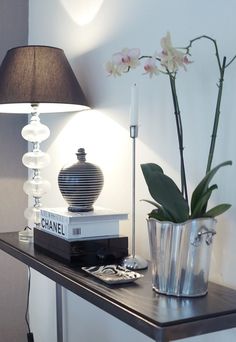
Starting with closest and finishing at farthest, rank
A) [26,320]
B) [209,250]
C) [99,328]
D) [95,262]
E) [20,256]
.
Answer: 1. [209,250]
2. [95,262]
3. [20,256]
4. [99,328]
5. [26,320]

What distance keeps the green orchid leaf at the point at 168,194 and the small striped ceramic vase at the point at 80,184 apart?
41 centimetres

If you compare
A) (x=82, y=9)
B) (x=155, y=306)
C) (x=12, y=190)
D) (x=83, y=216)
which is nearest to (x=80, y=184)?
(x=83, y=216)

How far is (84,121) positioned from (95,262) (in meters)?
0.63

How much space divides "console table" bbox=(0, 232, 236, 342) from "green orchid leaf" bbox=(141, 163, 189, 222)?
6.8 inches

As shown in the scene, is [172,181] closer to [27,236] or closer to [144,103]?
[144,103]

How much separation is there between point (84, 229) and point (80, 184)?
0.14 meters

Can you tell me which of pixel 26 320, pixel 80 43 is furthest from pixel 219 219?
pixel 26 320

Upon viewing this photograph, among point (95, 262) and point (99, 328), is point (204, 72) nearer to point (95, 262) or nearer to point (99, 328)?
point (95, 262)

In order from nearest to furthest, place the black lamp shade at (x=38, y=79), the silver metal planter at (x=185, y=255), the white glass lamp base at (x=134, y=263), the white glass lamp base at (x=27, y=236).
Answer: the silver metal planter at (x=185, y=255)
the white glass lamp base at (x=134, y=263)
the black lamp shade at (x=38, y=79)
the white glass lamp base at (x=27, y=236)

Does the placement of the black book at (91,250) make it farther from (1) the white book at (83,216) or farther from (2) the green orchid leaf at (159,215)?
(2) the green orchid leaf at (159,215)

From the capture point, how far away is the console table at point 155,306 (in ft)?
2.61

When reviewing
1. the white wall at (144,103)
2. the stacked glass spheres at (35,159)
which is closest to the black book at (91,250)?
the white wall at (144,103)

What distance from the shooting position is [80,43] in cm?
171

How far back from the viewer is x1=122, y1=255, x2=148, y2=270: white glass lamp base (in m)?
1.18
